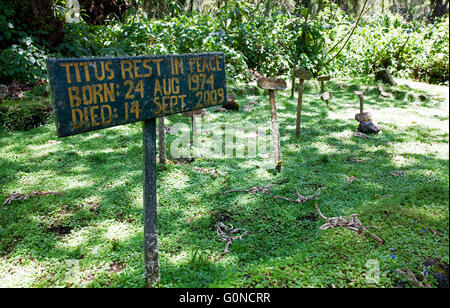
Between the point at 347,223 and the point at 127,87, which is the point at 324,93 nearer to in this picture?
the point at 347,223

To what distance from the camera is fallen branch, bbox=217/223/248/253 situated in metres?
2.78

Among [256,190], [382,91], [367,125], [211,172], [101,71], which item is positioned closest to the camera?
[101,71]

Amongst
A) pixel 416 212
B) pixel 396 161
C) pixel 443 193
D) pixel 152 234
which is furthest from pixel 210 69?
pixel 396 161

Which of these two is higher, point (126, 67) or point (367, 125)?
point (126, 67)

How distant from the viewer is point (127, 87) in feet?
6.08

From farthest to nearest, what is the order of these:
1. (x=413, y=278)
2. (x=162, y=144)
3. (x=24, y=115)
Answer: (x=24, y=115)
(x=162, y=144)
(x=413, y=278)

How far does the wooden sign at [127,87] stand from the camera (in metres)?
1.66

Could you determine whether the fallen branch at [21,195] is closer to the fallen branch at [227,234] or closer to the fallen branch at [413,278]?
the fallen branch at [227,234]

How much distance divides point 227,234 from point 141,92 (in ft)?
5.12

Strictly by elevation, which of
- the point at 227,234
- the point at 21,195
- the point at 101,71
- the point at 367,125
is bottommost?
the point at 227,234

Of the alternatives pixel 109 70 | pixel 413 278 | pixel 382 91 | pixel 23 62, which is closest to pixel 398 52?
pixel 382 91

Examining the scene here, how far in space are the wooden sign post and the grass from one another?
645 mm

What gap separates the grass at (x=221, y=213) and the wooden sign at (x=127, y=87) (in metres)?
1.20

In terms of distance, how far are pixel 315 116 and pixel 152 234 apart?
519 cm
